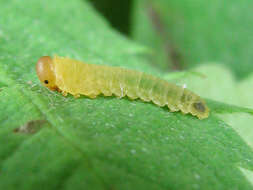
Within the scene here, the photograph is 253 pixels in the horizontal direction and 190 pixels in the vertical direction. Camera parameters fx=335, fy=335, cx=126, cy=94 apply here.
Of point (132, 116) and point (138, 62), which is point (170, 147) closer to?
point (132, 116)

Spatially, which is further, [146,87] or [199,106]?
[146,87]

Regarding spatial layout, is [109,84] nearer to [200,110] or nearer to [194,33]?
[200,110]

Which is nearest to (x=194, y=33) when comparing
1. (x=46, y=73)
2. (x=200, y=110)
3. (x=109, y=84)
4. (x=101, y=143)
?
(x=109, y=84)

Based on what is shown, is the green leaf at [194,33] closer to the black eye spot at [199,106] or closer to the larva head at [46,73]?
the black eye spot at [199,106]

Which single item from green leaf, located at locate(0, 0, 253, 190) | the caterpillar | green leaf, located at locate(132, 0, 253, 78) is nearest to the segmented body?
the caterpillar

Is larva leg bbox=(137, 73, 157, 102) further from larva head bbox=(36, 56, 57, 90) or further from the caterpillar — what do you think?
larva head bbox=(36, 56, 57, 90)

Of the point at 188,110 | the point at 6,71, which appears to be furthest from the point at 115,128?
the point at 6,71
